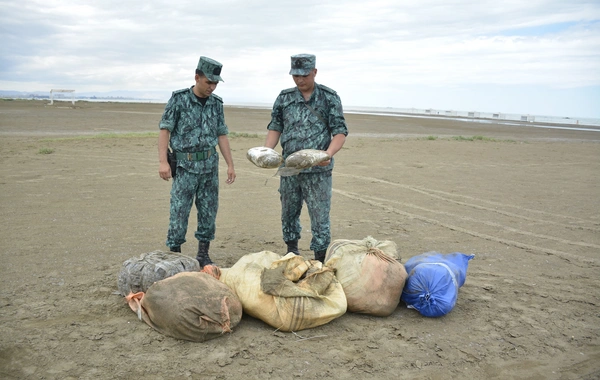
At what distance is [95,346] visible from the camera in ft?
10.9

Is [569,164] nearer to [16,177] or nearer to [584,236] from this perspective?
[584,236]

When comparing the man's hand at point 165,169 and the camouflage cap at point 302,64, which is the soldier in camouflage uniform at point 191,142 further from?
the camouflage cap at point 302,64

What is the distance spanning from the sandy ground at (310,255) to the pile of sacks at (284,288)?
12 cm

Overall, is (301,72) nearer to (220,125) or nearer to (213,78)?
(213,78)

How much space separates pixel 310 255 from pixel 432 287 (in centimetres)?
173

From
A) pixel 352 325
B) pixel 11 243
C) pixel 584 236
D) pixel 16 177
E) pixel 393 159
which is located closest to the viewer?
pixel 352 325

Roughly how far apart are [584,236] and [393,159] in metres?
7.53

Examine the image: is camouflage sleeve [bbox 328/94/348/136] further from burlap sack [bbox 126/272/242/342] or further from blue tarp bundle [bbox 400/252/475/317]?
burlap sack [bbox 126/272/242/342]

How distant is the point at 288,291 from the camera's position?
3582 mm

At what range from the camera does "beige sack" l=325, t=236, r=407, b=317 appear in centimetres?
388

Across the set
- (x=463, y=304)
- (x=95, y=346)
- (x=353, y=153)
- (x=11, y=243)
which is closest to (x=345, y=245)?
(x=463, y=304)

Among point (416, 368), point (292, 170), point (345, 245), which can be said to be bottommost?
point (416, 368)

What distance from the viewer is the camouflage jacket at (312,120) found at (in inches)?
181

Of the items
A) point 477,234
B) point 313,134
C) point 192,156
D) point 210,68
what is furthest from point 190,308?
point 477,234
